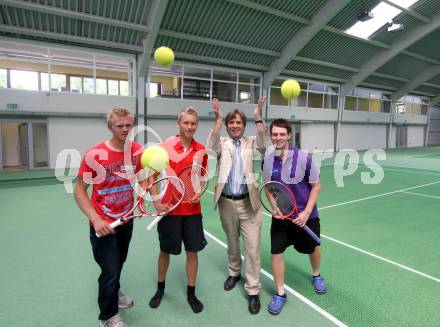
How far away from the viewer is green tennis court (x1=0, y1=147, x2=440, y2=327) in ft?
10.2

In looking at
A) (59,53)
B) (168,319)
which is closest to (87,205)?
(168,319)

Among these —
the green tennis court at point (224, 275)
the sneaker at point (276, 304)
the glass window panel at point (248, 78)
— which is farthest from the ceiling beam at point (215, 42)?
the sneaker at point (276, 304)

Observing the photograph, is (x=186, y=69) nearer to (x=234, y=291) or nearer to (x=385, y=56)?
(x=385, y=56)

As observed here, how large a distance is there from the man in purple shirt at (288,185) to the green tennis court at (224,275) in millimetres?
526

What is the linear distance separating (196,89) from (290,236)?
16.7 metres

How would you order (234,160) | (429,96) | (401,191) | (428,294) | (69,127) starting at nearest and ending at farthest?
(234,160)
(428,294)
(401,191)
(69,127)
(429,96)

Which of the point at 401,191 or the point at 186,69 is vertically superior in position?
the point at 186,69

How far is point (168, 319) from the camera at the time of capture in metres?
3.04

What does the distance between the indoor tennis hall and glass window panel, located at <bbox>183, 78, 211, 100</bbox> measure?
8 centimetres

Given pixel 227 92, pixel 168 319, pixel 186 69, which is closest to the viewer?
pixel 168 319

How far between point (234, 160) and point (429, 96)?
36.9m

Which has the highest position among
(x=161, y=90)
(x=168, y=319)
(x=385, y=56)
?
(x=385, y=56)

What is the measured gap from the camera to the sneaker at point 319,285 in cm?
356

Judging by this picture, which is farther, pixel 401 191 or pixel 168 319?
pixel 401 191
